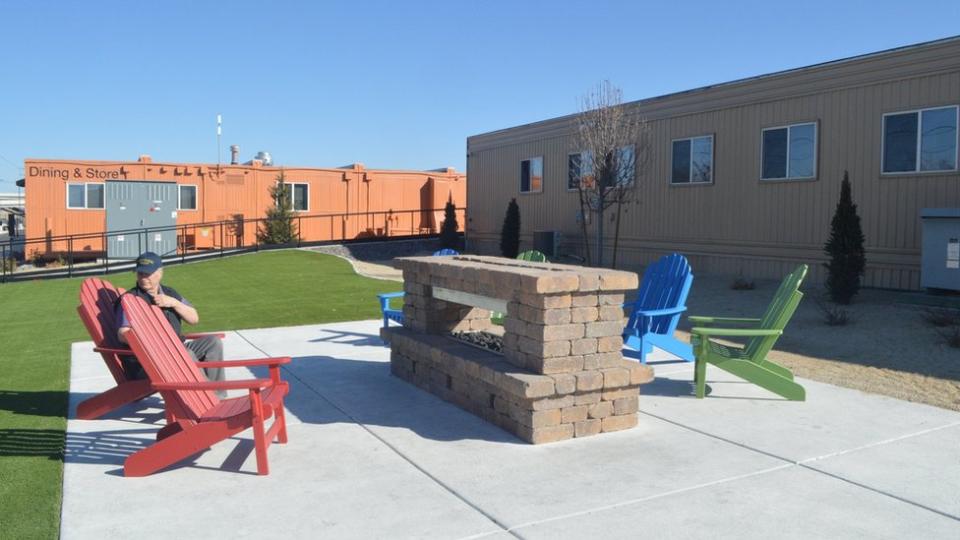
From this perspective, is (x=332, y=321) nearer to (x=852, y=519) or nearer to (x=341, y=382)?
(x=341, y=382)

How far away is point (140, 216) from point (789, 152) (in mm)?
17150

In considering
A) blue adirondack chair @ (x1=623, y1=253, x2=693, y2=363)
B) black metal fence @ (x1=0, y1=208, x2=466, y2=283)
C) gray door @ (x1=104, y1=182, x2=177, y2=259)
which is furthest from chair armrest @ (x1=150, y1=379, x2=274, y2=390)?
gray door @ (x1=104, y1=182, x2=177, y2=259)

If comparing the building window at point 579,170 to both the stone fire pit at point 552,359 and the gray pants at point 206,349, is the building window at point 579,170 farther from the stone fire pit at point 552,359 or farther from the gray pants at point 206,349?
the gray pants at point 206,349

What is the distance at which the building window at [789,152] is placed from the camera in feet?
42.8

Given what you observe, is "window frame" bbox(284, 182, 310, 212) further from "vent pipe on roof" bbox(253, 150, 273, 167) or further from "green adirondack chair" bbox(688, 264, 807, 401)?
"green adirondack chair" bbox(688, 264, 807, 401)

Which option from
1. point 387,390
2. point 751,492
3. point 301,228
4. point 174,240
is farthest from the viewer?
point 301,228

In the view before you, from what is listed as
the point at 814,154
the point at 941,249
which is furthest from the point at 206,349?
the point at 814,154

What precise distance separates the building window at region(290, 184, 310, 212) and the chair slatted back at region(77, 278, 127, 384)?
1892cm

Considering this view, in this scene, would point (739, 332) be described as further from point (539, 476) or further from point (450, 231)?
point (450, 231)

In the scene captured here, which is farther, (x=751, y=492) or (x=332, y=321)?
(x=332, y=321)

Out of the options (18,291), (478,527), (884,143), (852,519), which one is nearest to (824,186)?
(884,143)

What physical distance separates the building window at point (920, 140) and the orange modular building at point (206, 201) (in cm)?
1533

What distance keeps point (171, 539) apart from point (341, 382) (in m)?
3.28

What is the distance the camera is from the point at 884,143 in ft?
39.1
